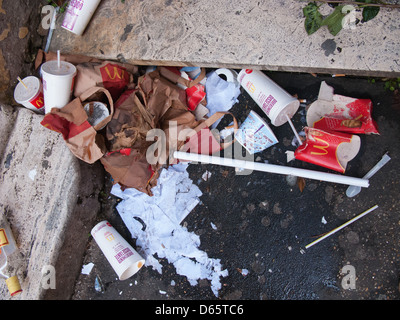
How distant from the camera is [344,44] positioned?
2.04 metres

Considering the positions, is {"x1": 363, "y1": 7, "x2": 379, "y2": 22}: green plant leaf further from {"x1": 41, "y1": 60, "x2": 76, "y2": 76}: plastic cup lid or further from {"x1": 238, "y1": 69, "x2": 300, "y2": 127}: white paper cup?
{"x1": 41, "y1": 60, "x2": 76, "y2": 76}: plastic cup lid

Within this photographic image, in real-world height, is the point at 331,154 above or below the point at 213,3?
below

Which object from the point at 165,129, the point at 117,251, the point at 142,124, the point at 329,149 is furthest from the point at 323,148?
the point at 117,251

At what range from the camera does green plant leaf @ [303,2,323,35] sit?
2.00m

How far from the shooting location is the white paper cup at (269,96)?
2.18 m

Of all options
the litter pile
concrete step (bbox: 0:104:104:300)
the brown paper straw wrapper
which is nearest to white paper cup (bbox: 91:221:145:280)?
the litter pile

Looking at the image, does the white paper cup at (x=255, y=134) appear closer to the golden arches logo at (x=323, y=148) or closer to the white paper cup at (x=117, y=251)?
the golden arches logo at (x=323, y=148)

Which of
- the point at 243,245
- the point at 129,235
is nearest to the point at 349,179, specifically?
the point at 243,245

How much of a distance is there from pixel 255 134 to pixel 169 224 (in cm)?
97

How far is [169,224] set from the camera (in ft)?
8.02

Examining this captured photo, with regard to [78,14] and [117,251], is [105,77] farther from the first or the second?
[117,251]

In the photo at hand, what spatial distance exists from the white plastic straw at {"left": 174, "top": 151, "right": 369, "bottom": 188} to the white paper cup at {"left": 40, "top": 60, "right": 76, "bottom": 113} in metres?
0.85
